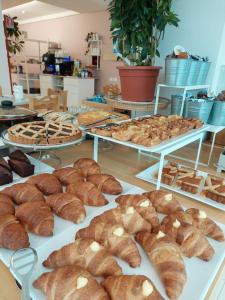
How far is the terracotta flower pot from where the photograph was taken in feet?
5.70

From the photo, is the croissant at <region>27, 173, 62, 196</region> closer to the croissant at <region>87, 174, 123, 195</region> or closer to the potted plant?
the croissant at <region>87, 174, 123, 195</region>

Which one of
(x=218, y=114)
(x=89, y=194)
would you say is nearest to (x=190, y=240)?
(x=89, y=194)

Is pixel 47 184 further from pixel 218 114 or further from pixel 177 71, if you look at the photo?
pixel 218 114

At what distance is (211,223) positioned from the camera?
643mm

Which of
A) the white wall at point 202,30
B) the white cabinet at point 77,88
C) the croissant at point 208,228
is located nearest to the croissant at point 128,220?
the croissant at point 208,228

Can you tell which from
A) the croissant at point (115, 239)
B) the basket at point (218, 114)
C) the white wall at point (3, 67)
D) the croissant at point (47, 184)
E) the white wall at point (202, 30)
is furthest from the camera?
the white wall at point (3, 67)

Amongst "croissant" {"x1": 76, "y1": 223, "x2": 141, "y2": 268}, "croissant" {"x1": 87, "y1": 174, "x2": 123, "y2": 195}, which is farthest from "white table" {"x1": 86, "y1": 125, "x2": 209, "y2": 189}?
"croissant" {"x1": 76, "y1": 223, "x2": 141, "y2": 268}

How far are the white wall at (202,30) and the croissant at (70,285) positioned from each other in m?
2.26

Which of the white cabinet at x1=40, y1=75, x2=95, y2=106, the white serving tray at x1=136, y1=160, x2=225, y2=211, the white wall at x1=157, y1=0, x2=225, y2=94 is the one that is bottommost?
the white serving tray at x1=136, y1=160, x2=225, y2=211

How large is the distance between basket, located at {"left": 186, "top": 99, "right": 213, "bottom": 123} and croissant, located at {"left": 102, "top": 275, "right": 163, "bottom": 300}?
5.24 ft

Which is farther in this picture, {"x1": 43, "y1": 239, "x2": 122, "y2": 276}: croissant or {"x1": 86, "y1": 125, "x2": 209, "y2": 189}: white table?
{"x1": 86, "y1": 125, "x2": 209, "y2": 189}: white table

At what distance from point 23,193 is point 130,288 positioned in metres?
0.42

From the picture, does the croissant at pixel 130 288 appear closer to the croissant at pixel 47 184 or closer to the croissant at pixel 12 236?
the croissant at pixel 12 236

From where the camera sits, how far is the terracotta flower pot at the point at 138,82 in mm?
1736
